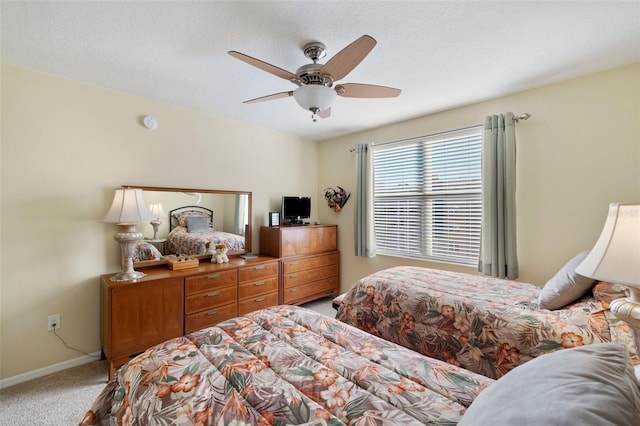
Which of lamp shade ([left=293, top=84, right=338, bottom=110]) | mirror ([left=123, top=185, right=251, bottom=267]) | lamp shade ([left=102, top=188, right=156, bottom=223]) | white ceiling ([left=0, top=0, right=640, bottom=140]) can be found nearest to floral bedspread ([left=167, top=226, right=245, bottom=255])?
mirror ([left=123, top=185, right=251, bottom=267])

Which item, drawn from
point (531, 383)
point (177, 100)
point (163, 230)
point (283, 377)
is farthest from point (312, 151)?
point (531, 383)

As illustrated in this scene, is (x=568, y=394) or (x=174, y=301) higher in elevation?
(x=568, y=394)

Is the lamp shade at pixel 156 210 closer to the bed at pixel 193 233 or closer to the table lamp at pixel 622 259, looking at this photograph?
the bed at pixel 193 233

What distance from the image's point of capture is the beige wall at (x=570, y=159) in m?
2.14

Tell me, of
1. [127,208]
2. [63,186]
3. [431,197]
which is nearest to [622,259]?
[431,197]

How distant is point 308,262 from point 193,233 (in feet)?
4.84

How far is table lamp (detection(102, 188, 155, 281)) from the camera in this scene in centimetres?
232

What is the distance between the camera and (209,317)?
2729 millimetres

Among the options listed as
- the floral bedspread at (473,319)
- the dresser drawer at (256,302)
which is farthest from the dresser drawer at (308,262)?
the floral bedspread at (473,319)

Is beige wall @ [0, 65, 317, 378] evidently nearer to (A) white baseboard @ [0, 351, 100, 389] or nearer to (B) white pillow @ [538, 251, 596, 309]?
(A) white baseboard @ [0, 351, 100, 389]

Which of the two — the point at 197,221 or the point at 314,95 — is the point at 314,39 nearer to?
the point at 314,95

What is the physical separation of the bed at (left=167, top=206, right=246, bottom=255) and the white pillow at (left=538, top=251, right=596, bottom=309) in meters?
3.03

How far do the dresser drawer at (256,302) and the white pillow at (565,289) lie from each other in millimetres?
2534

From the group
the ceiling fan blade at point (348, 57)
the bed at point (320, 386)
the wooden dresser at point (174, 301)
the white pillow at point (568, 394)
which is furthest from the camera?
the wooden dresser at point (174, 301)
